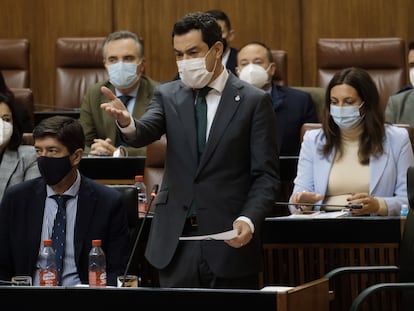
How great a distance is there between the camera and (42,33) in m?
7.49

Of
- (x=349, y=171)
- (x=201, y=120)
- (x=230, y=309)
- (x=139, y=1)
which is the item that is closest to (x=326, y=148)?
(x=349, y=171)

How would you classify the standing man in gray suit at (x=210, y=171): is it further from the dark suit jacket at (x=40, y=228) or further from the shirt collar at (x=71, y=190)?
the shirt collar at (x=71, y=190)

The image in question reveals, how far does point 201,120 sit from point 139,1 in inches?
169

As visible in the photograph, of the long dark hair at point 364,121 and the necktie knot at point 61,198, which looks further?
the long dark hair at point 364,121

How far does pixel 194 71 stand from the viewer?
311 cm

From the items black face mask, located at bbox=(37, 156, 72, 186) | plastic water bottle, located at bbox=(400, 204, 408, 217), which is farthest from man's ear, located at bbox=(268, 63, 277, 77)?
black face mask, located at bbox=(37, 156, 72, 186)

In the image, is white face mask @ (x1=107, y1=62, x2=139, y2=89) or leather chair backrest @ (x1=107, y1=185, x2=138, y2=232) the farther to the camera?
white face mask @ (x1=107, y1=62, x2=139, y2=89)

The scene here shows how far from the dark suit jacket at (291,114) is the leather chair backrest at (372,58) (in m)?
0.95

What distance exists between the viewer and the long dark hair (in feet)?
13.4

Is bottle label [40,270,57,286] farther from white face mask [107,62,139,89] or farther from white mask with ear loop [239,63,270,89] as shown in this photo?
white mask with ear loop [239,63,270,89]

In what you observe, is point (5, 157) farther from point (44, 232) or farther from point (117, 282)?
point (117, 282)

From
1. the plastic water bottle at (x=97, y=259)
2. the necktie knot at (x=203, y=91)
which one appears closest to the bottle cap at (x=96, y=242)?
the plastic water bottle at (x=97, y=259)

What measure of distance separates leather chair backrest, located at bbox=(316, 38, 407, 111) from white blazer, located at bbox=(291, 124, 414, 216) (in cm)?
233

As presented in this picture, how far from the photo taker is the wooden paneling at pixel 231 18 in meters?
7.15
